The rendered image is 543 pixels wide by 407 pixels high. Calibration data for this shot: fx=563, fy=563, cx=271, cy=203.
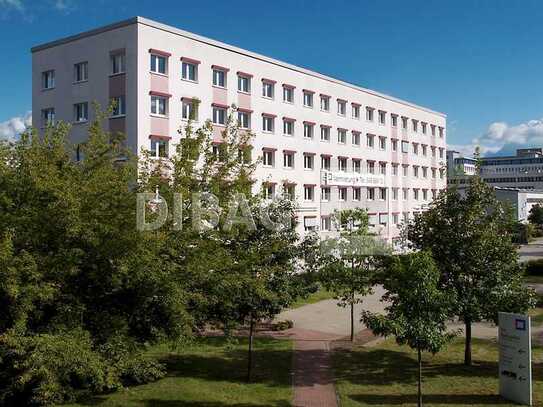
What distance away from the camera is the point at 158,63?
3400 cm

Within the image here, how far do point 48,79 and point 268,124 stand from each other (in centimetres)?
1561

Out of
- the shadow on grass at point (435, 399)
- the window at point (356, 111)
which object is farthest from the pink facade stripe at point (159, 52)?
the shadow on grass at point (435, 399)

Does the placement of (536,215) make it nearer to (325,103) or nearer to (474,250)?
(325,103)

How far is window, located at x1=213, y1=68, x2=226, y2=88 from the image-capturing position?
123ft

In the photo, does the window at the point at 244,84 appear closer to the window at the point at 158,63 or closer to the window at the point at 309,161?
the window at the point at 158,63

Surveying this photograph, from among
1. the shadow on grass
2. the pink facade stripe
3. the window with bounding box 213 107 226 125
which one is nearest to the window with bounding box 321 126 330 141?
the window with bounding box 213 107 226 125

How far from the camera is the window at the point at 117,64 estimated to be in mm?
33500

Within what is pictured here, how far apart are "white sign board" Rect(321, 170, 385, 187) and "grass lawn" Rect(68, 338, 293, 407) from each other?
27.5 metres

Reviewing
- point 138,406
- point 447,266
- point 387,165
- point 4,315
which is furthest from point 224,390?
point 387,165

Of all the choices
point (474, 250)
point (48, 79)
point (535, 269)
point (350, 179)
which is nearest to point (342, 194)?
point (350, 179)

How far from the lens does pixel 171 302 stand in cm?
1330

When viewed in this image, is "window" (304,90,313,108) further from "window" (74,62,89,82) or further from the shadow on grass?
the shadow on grass

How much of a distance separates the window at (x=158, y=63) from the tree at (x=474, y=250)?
20.8m

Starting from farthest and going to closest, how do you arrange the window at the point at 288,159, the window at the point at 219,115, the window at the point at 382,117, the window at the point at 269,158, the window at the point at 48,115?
the window at the point at 382,117 → the window at the point at 288,159 → the window at the point at 269,158 → the window at the point at 219,115 → the window at the point at 48,115
